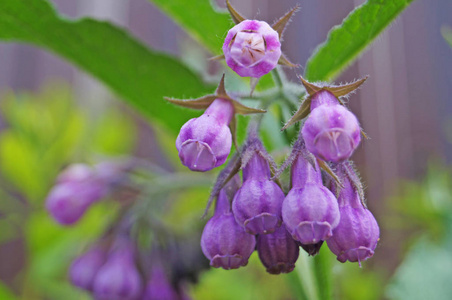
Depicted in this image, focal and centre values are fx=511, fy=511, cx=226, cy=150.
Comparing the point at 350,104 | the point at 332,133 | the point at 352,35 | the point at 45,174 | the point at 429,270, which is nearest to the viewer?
the point at 332,133

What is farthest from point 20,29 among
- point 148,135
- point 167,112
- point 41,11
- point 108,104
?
→ point 148,135

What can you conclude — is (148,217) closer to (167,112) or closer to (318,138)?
(167,112)

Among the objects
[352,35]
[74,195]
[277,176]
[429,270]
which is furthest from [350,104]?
[277,176]

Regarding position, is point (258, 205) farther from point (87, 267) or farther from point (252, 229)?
point (87, 267)

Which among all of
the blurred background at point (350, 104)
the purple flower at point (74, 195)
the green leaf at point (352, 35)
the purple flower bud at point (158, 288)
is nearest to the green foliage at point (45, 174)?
the blurred background at point (350, 104)

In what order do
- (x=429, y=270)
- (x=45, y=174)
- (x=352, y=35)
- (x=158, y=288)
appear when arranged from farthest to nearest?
(x=45, y=174) < (x=429, y=270) < (x=158, y=288) < (x=352, y=35)

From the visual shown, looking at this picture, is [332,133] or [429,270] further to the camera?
[429,270]

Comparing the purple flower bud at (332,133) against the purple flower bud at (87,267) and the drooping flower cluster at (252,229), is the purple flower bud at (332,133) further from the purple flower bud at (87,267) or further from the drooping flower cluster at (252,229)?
the purple flower bud at (87,267)

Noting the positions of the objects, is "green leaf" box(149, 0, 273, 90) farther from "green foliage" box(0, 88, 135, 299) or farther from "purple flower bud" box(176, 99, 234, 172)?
"green foliage" box(0, 88, 135, 299)
